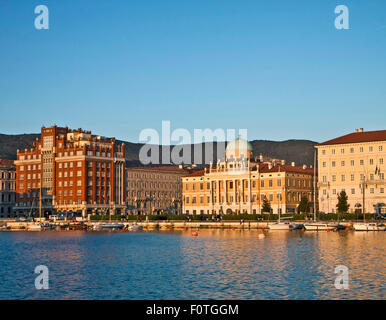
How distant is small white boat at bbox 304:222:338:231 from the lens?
121188 mm

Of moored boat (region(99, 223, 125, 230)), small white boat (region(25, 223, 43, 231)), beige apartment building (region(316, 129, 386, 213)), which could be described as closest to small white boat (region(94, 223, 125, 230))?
moored boat (region(99, 223, 125, 230))

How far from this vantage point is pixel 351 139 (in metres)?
152

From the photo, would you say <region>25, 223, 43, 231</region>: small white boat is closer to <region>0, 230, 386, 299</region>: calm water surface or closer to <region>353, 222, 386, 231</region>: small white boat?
<region>0, 230, 386, 299</region>: calm water surface

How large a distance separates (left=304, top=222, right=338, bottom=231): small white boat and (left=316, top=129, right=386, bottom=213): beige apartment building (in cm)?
2361

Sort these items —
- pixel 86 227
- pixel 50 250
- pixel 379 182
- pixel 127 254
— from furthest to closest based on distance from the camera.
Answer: pixel 86 227
pixel 379 182
pixel 50 250
pixel 127 254

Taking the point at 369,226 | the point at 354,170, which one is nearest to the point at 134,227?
the point at 354,170

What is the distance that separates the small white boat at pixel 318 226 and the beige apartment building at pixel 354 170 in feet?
77.5

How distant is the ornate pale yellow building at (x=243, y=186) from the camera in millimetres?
167125

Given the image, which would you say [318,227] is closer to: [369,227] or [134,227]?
[369,227]

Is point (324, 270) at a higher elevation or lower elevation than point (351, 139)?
lower

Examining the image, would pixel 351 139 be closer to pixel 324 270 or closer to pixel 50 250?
pixel 50 250
